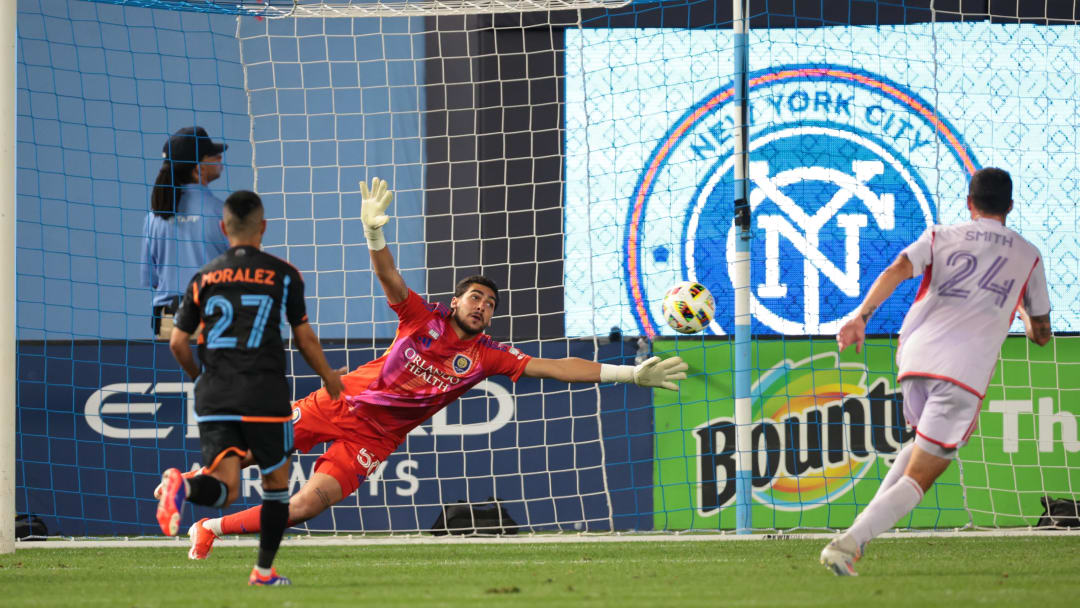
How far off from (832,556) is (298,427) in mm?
2697

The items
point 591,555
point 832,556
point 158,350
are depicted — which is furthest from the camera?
point 158,350

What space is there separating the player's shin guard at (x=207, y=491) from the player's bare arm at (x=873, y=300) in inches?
85.5

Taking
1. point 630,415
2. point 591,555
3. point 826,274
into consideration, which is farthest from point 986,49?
point 591,555

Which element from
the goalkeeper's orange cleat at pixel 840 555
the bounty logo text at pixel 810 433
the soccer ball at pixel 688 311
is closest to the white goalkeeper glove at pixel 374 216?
the soccer ball at pixel 688 311

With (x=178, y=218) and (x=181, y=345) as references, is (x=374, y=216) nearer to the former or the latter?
(x=181, y=345)

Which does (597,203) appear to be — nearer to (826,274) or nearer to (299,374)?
(826,274)

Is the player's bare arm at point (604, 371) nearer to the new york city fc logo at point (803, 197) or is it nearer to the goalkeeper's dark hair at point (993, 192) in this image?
the goalkeeper's dark hair at point (993, 192)

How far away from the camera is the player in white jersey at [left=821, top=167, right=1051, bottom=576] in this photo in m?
4.32

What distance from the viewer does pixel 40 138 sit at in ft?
29.0

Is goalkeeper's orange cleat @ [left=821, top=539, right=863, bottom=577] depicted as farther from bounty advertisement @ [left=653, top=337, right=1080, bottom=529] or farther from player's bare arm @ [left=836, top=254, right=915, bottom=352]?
bounty advertisement @ [left=653, top=337, right=1080, bottom=529]

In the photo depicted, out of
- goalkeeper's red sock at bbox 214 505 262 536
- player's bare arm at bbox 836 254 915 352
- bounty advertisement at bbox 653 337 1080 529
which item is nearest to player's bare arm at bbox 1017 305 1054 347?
player's bare arm at bbox 836 254 915 352

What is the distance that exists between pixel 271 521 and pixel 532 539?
112 inches

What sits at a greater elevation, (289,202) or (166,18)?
(166,18)

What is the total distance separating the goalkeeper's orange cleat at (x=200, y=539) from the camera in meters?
5.50
